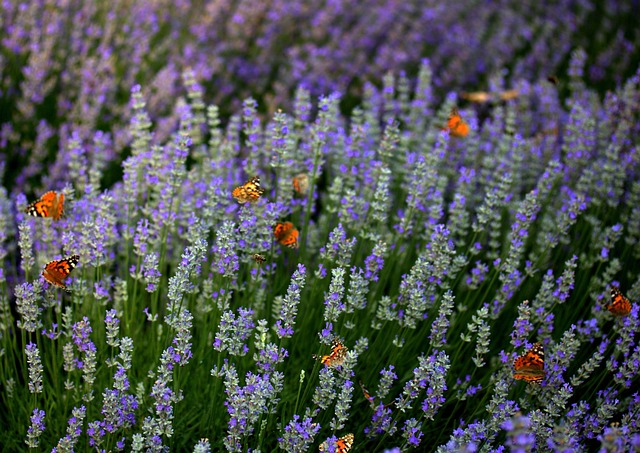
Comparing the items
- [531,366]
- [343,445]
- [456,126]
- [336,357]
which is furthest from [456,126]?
[343,445]

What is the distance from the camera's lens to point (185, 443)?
2.58 meters

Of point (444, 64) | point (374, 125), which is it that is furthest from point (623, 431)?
point (444, 64)

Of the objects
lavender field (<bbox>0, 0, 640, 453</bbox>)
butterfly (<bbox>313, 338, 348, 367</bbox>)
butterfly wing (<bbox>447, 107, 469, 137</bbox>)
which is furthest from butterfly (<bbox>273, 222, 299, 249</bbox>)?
butterfly wing (<bbox>447, 107, 469, 137</bbox>)

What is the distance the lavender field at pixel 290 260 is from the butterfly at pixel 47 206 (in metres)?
0.02

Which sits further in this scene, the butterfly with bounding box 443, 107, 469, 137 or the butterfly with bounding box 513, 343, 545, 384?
the butterfly with bounding box 443, 107, 469, 137

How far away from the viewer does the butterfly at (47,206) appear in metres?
2.61

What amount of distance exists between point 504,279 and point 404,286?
45 centimetres

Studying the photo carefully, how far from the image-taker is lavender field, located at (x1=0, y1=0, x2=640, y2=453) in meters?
2.28

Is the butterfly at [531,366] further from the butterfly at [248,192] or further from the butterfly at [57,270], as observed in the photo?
the butterfly at [57,270]

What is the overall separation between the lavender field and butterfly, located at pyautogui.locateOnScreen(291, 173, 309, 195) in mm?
11

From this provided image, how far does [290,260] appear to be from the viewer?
3127 millimetres

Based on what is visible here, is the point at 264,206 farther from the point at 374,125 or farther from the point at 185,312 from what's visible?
the point at 374,125

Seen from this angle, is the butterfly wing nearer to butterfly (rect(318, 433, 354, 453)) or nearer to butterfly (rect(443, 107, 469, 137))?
butterfly (rect(443, 107, 469, 137))

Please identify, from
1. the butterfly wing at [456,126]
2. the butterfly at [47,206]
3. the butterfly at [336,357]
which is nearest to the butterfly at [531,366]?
the butterfly at [336,357]
